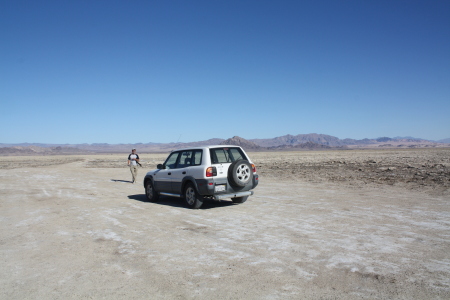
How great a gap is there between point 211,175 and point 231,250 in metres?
4.05

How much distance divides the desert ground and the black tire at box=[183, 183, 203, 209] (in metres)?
0.21

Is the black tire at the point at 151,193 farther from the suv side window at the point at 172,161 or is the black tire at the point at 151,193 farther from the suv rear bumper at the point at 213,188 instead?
the suv rear bumper at the point at 213,188

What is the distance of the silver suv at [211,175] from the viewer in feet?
33.6

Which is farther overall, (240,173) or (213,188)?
(240,173)

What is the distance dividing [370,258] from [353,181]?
41.9 ft

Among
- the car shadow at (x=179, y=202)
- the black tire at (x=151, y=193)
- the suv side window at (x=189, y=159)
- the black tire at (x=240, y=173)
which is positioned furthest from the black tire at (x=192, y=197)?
the black tire at (x=151, y=193)

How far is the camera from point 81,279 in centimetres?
509

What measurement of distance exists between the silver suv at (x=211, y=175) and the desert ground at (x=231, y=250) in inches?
18.9

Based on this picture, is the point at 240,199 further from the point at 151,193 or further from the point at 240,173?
the point at 151,193

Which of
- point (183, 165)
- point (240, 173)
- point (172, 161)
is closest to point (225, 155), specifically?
Result: point (240, 173)

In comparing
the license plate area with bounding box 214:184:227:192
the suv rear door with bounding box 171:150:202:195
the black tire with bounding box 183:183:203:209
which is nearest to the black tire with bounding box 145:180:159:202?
the suv rear door with bounding box 171:150:202:195

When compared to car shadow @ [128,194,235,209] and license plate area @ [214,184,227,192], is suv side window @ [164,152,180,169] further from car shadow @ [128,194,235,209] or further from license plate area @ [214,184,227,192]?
license plate area @ [214,184,227,192]

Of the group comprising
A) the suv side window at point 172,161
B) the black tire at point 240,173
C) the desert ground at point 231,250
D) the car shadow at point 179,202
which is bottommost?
the car shadow at point 179,202

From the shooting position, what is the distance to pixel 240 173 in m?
10.5
